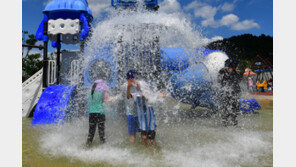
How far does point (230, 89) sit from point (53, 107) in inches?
196

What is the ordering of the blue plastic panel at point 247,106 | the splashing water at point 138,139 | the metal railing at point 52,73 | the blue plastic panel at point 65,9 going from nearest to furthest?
1. the splashing water at point 138,139
2. the blue plastic panel at point 247,106
3. the blue plastic panel at point 65,9
4. the metal railing at point 52,73

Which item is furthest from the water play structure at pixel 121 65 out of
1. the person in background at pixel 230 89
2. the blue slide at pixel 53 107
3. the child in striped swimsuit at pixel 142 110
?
the child in striped swimsuit at pixel 142 110

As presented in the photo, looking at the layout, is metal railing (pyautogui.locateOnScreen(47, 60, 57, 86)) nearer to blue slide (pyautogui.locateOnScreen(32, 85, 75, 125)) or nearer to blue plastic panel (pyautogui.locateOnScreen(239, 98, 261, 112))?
blue slide (pyautogui.locateOnScreen(32, 85, 75, 125))

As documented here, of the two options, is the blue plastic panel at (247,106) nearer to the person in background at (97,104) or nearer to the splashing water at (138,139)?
the splashing water at (138,139)

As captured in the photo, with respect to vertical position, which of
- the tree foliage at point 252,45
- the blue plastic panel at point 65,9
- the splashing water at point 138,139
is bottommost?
the splashing water at point 138,139

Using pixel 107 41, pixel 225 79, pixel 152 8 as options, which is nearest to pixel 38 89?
pixel 107 41

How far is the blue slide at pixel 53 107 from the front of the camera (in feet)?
20.9

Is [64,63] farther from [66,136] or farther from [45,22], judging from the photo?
[66,136]

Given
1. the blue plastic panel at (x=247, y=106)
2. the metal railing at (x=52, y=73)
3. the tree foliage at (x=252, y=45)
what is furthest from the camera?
the tree foliage at (x=252, y=45)

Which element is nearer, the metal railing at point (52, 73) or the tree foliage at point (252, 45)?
the metal railing at point (52, 73)

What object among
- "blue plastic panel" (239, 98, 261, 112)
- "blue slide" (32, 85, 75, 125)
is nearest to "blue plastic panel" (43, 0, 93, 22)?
"blue slide" (32, 85, 75, 125)

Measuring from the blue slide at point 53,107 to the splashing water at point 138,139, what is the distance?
35 cm

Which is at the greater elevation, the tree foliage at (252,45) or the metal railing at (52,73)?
the tree foliage at (252,45)

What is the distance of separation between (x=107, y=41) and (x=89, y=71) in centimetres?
142
